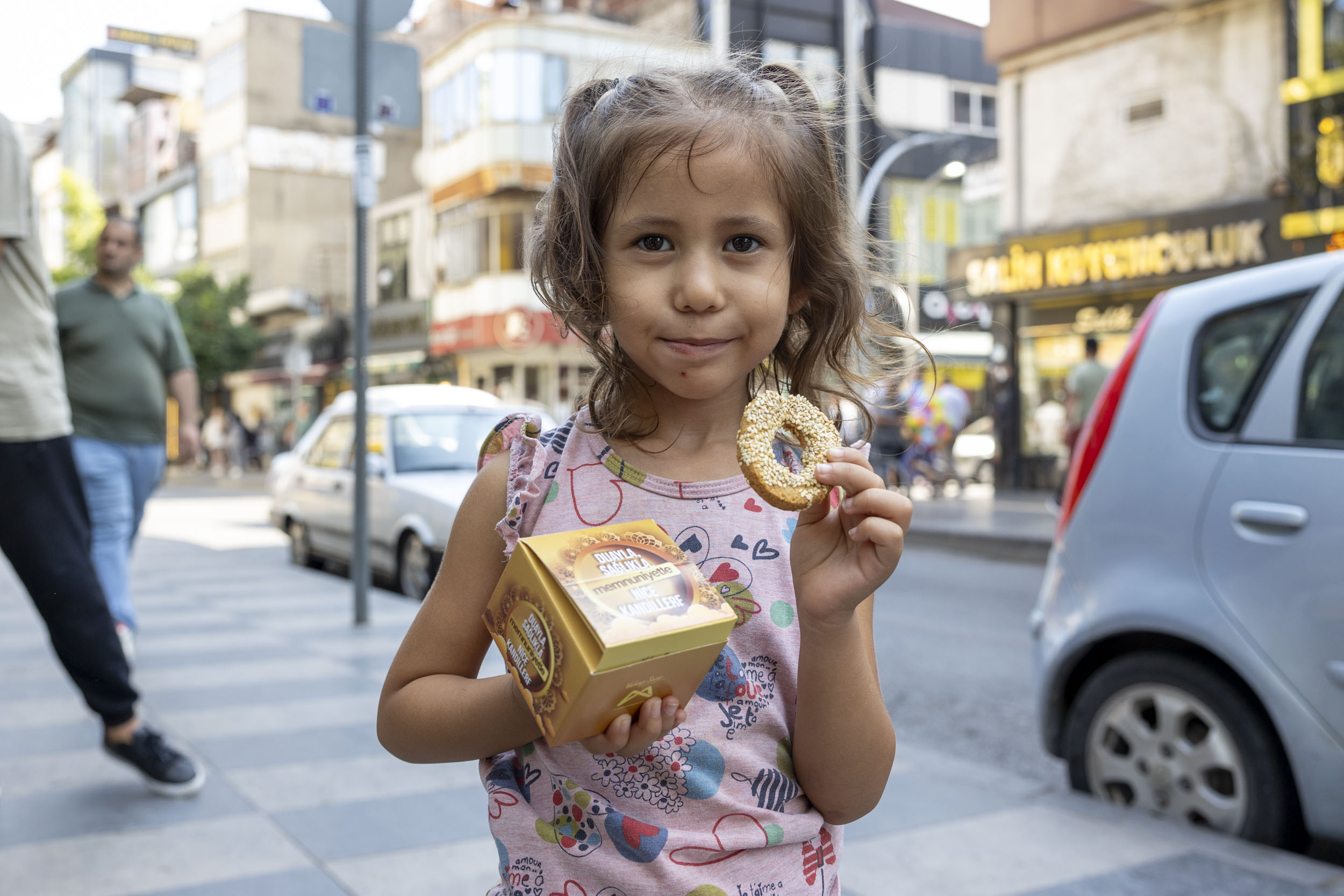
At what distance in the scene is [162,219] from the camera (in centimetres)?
4897

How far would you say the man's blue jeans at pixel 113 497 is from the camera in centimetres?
Answer: 490

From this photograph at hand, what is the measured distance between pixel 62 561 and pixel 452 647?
2.28 m

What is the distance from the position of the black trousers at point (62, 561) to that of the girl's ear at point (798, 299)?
8.09 feet

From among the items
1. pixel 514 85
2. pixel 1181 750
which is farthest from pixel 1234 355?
pixel 514 85

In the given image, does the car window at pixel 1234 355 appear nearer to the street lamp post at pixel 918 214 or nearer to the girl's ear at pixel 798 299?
the girl's ear at pixel 798 299

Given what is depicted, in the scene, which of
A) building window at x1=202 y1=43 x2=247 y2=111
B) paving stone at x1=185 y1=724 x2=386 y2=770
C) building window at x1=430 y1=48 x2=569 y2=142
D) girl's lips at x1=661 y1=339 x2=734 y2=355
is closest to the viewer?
girl's lips at x1=661 y1=339 x2=734 y2=355

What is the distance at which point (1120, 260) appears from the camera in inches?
611

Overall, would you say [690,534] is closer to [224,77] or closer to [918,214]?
[918,214]

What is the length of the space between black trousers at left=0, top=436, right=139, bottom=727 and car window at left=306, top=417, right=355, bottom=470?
610 centimetres

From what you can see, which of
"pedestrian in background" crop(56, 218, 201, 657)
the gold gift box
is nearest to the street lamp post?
"pedestrian in background" crop(56, 218, 201, 657)

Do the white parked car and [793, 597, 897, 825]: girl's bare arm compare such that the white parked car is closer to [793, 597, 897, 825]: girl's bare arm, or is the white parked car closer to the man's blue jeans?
the man's blue jeans

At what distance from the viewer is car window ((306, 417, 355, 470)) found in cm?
948

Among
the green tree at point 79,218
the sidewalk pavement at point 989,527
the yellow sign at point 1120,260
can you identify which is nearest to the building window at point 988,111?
the yellow sign at point 1120,260

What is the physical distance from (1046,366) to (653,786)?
16.9 metres
